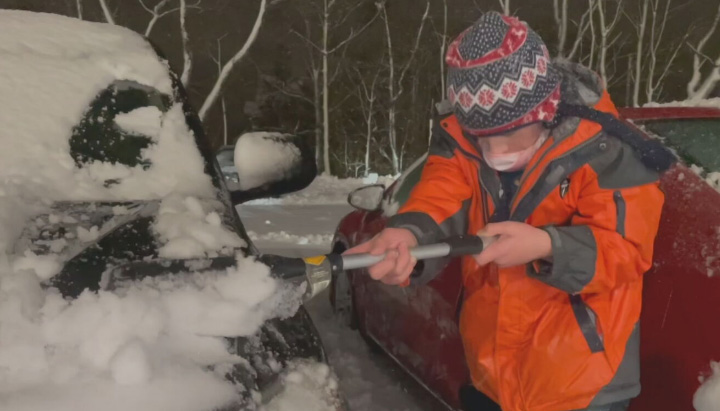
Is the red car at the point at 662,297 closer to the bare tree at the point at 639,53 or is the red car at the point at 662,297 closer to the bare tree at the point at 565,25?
the bare tree at the point at 565,25

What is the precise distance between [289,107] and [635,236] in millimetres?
14156

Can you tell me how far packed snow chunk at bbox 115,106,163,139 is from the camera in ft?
7.28

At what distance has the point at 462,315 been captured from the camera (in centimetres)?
191

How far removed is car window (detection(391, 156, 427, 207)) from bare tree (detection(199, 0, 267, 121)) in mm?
12470

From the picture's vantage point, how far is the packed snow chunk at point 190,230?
1581mm

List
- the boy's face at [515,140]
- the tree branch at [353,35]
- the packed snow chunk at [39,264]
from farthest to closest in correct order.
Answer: the tree branch at [353,35] < the boy's face at [515,140] < the packed snow chunk at [39,264]

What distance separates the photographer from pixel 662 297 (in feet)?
5.57

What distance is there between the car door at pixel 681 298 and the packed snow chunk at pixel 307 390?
925mm

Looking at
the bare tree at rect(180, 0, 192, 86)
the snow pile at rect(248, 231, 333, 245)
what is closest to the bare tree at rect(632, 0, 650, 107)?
the bare tree at rect(180, 0, 192, 86)

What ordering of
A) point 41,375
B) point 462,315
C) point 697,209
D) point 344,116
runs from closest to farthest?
point 41,375, point 697,209, point 462,315, point 344,116

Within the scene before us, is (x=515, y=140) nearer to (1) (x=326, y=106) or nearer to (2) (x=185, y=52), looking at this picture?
(1) (x=326, y=106)

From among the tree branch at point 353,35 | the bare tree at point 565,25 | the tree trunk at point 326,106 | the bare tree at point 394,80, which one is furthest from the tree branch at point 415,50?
the bare tree at point 565,25

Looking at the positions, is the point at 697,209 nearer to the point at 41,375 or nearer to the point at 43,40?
the point at 41,375

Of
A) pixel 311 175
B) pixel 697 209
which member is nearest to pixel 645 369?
pixel 697 209
